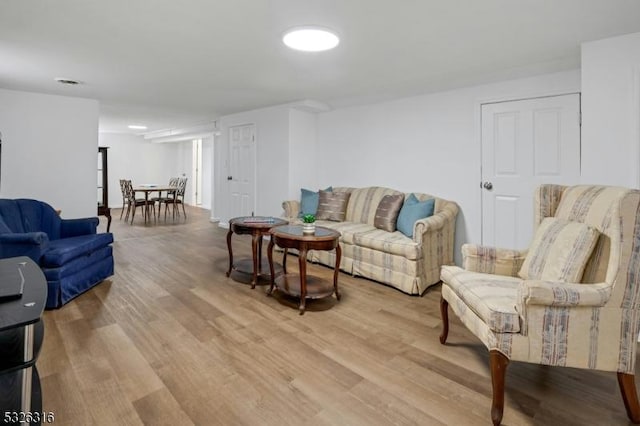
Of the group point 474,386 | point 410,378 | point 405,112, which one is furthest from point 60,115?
point 474,386

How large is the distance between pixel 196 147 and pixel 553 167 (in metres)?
9.33

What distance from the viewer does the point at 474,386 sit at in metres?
1.84

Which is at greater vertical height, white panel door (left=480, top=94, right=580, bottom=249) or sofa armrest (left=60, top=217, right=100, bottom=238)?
white panel door (left=480, top=94, right=580, bottom=249)

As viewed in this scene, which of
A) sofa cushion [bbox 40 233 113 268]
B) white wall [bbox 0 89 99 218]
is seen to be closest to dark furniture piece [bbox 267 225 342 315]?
sofa cushion [bbox 40 233 113 268]

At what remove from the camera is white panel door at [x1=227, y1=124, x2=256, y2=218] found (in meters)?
5.96

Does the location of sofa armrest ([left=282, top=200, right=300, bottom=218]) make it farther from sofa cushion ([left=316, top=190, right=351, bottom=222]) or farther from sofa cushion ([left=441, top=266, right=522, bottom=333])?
sofa cushion ([left=441, top=266, right=522, bottom=333])

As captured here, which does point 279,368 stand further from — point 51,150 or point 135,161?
point 135,161

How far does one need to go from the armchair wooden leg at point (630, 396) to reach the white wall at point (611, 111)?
158 cm

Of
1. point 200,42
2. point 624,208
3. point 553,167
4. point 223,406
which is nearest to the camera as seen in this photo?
point 624,208

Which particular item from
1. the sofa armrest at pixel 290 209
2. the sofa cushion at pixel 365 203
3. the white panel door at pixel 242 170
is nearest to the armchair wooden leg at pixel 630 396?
the sofa cushion at pixel 365 203

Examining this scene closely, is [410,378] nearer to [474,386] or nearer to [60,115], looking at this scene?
[474,386]

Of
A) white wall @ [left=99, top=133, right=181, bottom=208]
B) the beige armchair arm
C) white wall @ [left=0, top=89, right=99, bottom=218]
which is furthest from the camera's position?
white wall @ [left=99, top=133, right=181, bottom=208]

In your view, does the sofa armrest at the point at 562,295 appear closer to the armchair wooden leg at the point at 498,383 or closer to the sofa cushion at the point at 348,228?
the armchair wooden leg at the point at 498,383

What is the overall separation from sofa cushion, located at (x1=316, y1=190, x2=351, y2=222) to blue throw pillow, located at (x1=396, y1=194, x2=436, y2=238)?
94 centimetres
